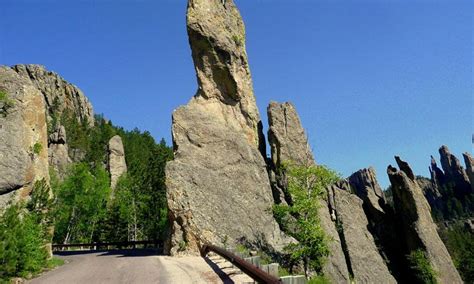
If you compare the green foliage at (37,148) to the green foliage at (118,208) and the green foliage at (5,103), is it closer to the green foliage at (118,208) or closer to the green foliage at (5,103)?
the green foliage at (5,103)

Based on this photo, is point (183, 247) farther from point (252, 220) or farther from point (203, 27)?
point (203, 27)

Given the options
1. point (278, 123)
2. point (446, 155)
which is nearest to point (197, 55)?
point (278, 123)

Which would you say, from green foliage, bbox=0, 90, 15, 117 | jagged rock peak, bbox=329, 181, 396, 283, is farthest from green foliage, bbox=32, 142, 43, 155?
jagged rock peak, bbox=329, 181, 396, 283

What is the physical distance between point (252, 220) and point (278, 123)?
53.7ft

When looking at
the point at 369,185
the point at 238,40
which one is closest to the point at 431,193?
the point at 369,185

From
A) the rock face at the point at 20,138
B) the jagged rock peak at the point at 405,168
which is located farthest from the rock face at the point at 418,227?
the rock face at the point at 20,138

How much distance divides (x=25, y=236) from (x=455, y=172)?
608 feet

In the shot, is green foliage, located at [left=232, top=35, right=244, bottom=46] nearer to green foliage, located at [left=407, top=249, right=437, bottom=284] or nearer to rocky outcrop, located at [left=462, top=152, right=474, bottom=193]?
green foliage, located at [left=407, top=249, right=437, bottom=284]

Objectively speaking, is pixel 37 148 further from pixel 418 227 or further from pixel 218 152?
pixel 418 227

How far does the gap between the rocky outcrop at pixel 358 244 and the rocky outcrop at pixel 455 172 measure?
139 m

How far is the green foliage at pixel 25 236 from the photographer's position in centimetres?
1330

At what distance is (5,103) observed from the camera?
21.9 metres

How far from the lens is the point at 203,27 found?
1448 inches

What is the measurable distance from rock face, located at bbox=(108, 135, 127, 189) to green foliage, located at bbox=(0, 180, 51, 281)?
6018cm
